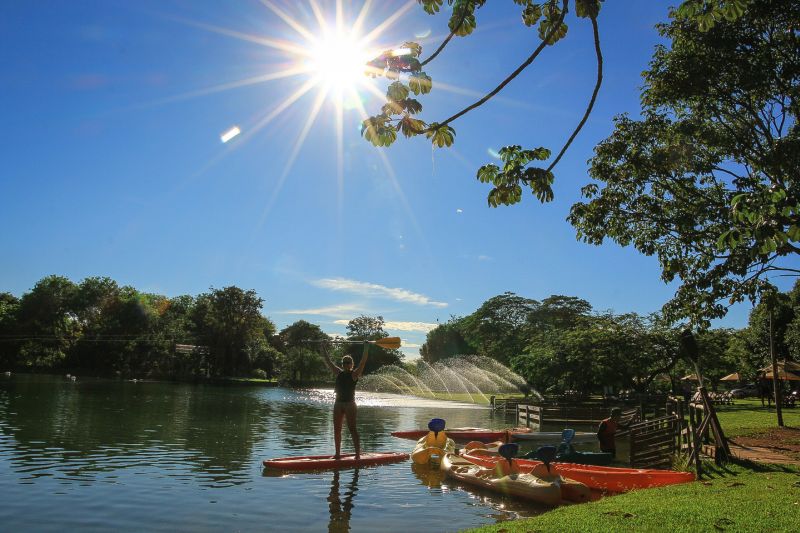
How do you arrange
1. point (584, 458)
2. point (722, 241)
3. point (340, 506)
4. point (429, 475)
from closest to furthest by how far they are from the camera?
point (722, 241)
point (340, 506)
point (429, 475)
point (584, 458)

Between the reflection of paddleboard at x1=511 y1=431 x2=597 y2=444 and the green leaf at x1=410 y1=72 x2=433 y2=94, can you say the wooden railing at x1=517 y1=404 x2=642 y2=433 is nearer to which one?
the reflection of paddleboard at x1=511 y1=431 x2=597 y2=444

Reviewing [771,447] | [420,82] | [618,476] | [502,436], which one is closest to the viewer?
[420,82]

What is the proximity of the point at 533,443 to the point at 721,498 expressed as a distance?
46.0ft

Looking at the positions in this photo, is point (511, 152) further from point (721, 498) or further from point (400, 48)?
point (721, 498)

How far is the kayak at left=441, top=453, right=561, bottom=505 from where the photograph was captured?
11.4 m

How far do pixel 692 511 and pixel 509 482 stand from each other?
4.40 meters

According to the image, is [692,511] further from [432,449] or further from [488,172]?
[432,449]

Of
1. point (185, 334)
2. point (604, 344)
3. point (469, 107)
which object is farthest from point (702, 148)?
point (185, 334)

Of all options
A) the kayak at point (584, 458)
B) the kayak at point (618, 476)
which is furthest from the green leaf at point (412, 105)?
the kayak at point (584, 458)

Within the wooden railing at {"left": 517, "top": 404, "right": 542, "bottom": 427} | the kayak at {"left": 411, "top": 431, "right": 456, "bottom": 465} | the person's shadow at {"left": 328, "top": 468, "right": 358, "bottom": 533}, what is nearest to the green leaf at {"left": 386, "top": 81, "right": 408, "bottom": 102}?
the person's shadow at {"left": 328, "top": 468, "right": 358, "bottom": 533}

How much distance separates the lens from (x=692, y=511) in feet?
27.5

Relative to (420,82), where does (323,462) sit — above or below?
below

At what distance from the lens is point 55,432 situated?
2030 cm

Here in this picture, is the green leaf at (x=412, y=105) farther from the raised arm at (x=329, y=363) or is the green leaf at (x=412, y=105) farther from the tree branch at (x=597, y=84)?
the raised arm at (x=329, y=363)
